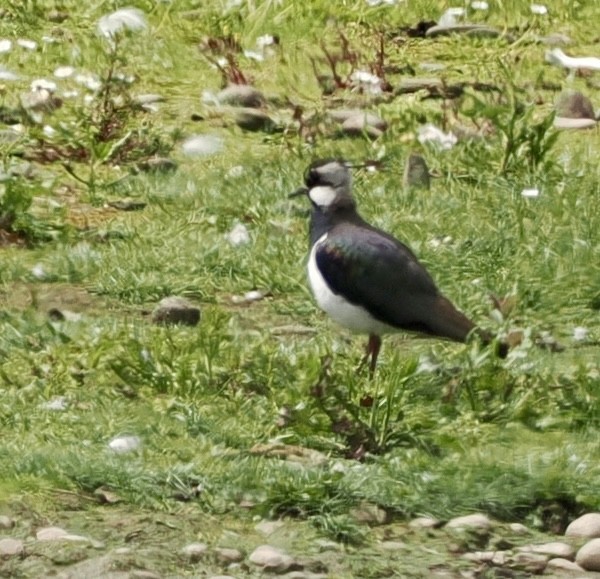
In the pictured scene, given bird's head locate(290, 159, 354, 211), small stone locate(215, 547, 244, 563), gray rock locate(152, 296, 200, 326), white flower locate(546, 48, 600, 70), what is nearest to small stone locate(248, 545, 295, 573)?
small stone locate(215, 547, 244, 563)

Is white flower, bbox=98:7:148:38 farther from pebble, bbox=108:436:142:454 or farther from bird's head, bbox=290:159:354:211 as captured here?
pebble, bbox=108:436:142:454

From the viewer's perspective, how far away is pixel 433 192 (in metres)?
9.52

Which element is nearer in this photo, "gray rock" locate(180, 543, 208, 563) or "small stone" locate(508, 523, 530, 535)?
"gray rock" locate(180, 543, 208, 563)

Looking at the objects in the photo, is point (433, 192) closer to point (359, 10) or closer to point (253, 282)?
point (253, 282)

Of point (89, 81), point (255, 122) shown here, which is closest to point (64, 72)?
point (89, 81)

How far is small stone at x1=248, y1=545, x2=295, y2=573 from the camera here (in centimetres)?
582

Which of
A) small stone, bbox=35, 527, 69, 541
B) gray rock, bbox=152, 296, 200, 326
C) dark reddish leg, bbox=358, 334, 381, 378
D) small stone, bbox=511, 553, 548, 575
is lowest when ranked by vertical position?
gray rock, bbox=152, 296, 200, 326

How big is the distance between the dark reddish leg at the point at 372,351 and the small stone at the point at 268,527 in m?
1.24

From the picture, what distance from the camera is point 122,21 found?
11.8m

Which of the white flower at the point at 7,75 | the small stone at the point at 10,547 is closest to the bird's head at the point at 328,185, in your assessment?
the small stone at the point at 10,547

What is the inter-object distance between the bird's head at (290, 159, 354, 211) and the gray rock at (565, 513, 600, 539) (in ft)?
7.90

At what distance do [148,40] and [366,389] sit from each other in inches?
200

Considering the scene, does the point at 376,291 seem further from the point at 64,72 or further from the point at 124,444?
the point at 64,72

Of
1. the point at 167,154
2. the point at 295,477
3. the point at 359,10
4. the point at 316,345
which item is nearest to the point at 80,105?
the point at 167,154
